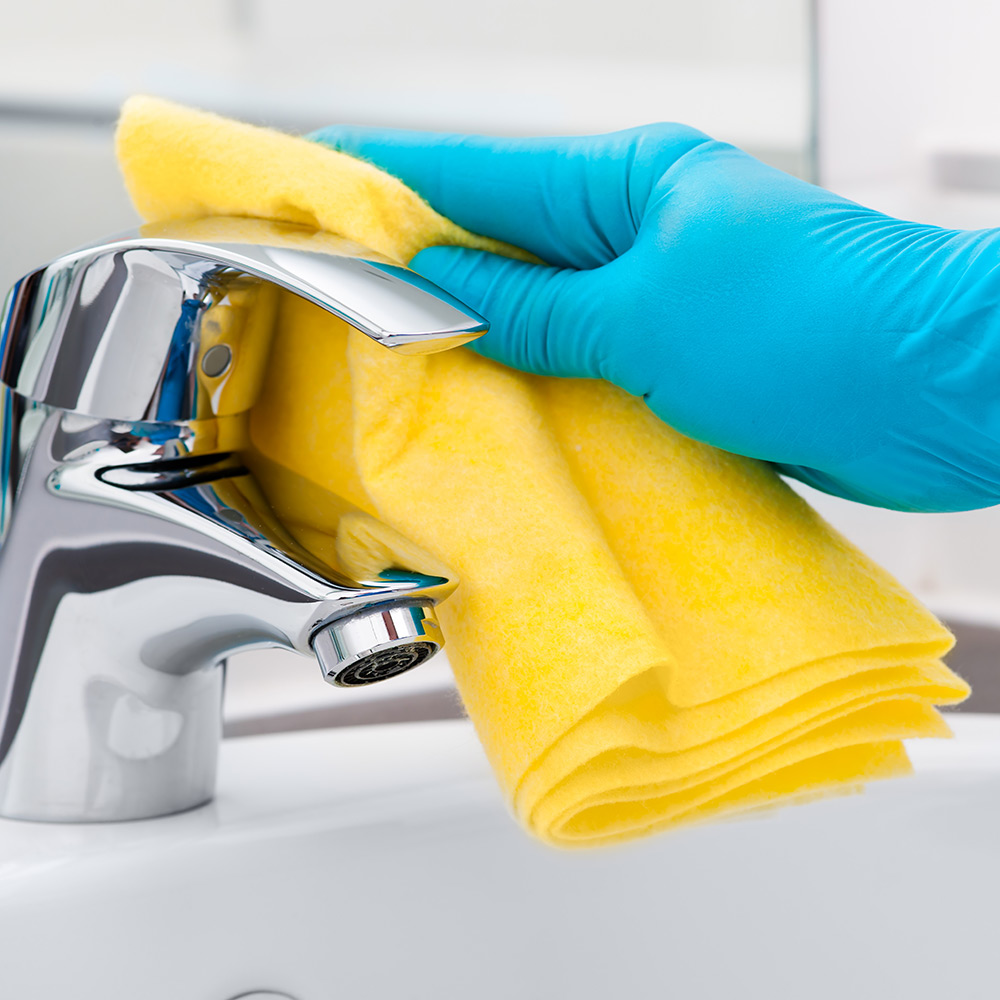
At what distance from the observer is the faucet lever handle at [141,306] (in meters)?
0.29

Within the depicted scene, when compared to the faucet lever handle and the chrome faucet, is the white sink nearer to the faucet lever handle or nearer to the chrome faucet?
the chrome faucet

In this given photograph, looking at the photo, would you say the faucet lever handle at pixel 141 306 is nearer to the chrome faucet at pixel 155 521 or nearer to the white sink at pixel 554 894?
the chrome faucet at pixel 155 521

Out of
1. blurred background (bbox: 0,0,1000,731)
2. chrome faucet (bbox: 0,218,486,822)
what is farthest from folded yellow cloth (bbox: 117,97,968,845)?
blurred background (bbox: 0,0,1000,731)

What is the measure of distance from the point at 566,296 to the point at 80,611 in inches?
7.2

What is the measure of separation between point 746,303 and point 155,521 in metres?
0.19

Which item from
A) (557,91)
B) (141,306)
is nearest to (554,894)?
(141,306)

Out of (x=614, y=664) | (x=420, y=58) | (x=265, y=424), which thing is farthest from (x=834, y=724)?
(x=420, y=58)

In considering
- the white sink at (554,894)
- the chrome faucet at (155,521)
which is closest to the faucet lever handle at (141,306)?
the chrome faucet at (155,521)

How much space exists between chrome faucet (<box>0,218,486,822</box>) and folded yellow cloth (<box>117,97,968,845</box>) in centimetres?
2

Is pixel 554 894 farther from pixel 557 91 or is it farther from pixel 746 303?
Answer: pixel 557 91

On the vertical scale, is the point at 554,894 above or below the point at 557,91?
below

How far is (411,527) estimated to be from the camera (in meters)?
0.31

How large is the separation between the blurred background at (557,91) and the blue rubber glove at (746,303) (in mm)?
278

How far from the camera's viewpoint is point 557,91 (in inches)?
27.7
